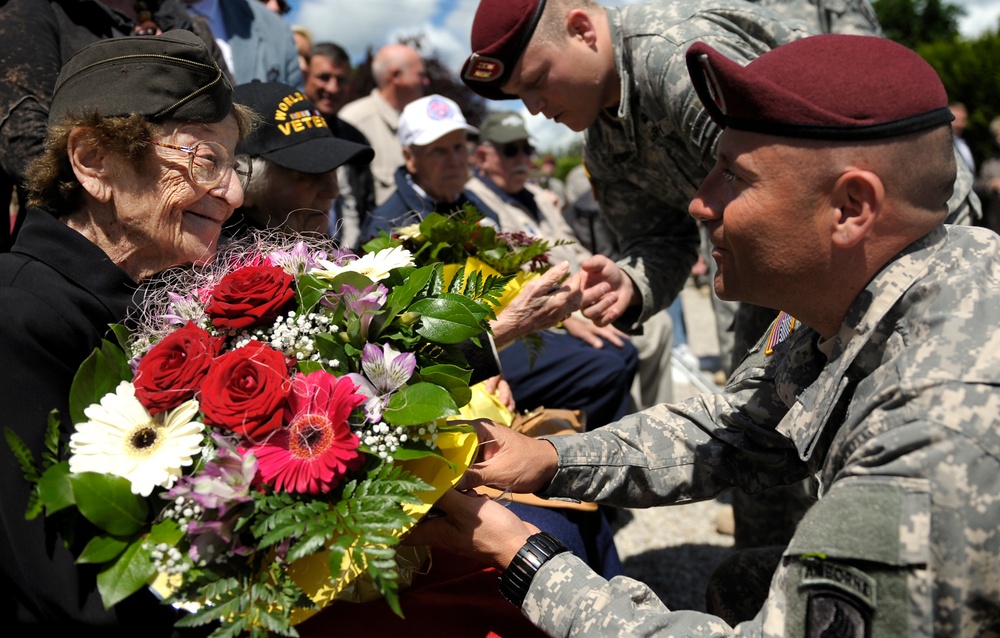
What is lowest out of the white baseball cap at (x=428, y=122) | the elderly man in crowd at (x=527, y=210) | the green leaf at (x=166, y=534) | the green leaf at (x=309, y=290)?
the elderly man in crowd at (x=527, y=210)

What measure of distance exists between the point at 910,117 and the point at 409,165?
3.77 meters

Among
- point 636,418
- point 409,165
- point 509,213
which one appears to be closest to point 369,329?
point 636,418

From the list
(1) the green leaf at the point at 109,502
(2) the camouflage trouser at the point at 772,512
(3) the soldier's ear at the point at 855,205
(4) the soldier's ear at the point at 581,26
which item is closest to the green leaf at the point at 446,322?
(1) the green leaf at the point at 109,502

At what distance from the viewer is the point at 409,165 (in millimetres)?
5102

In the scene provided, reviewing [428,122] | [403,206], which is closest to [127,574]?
[403,206]

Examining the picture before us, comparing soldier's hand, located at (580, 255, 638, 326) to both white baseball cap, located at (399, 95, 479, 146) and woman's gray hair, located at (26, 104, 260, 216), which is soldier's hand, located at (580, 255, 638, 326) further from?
white baseball cap, located at (399, 95, 479, 146)

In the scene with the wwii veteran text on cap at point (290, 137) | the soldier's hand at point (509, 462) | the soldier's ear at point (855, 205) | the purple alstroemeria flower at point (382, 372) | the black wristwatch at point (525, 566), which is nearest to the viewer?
the soldier's ear at point (855, 205)

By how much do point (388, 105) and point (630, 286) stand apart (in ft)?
11.8

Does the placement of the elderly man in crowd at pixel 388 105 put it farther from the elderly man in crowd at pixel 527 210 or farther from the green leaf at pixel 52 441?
the green leaf at pixel 52 441

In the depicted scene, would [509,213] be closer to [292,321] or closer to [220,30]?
[220,30]

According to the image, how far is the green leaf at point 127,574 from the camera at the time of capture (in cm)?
157

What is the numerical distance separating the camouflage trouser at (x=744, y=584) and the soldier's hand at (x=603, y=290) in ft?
3.69

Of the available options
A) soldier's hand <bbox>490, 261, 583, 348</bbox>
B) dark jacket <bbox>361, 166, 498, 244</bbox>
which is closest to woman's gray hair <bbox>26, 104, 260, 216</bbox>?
soldier's hand <bbox>490, 261, 583, 348</bbox>

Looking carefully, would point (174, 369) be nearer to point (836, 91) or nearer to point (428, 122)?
point (836, 91)
